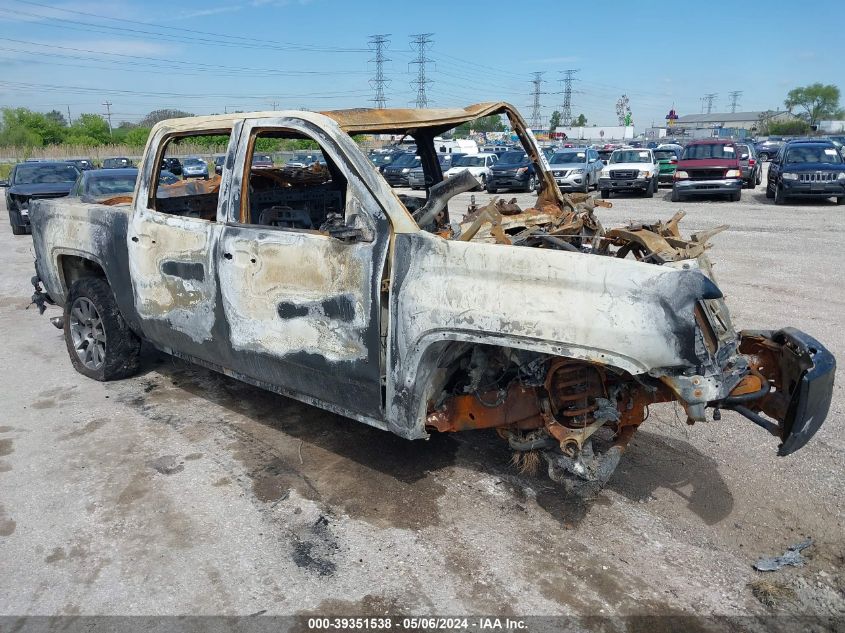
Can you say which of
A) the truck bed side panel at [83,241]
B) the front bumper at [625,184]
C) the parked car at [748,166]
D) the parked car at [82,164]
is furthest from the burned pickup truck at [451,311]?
the parked car at [748,166]

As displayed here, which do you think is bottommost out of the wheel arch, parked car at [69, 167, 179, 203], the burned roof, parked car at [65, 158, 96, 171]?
the wheel arch

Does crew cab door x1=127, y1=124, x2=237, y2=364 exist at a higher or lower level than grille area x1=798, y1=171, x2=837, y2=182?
lower

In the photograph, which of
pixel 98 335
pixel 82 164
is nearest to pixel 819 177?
pixel 98 335

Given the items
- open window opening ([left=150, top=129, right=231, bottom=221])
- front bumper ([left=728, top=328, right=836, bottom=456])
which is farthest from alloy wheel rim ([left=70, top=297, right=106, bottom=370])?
front bumper ([left=728, top=328, right=836, bottom=456])

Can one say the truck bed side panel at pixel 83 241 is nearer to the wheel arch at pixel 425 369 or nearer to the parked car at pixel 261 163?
the parked car at pixel 261 163

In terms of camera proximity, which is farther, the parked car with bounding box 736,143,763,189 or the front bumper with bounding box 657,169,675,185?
→ the front bumper with bounding box 657,169,675,185

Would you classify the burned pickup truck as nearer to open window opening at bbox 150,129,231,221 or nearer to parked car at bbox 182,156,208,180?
open window opening at bbox 150,129,231,221

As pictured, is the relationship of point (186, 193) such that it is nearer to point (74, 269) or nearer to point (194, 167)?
point (74, 269)

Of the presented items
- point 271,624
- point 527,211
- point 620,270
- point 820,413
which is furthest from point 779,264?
point 271,624

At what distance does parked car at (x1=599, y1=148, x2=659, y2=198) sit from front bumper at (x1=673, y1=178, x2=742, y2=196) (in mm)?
2069

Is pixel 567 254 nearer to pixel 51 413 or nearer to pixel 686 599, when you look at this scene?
pixel 686 599

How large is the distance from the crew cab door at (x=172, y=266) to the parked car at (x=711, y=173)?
60.3 ft

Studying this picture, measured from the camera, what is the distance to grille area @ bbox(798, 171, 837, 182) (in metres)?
18.0

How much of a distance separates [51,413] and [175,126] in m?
2.30
